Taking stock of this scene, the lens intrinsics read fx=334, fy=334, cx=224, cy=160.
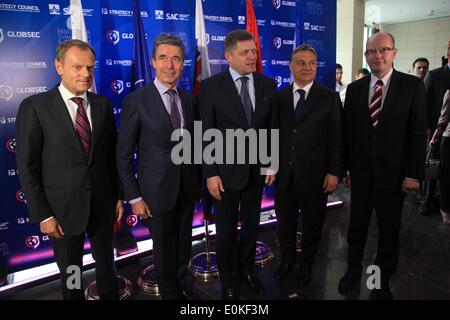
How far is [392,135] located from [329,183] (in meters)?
0.53

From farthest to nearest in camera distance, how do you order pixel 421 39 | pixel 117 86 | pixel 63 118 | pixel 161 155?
pixel 421 39 < pixel 117 86 < pixel 161 155 < pixel 63 118

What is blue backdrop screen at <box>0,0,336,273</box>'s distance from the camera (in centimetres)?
257

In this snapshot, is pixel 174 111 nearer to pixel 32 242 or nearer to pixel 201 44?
pixel 201 44

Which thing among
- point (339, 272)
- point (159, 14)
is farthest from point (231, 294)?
point (159, 14)

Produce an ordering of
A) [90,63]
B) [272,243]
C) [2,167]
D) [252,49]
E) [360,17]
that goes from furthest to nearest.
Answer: [360,17] → [272,243] → [2,167] → [252,49] → [90,63]

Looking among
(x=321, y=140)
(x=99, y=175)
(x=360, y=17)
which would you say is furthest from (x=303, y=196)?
(x=360, y=17)

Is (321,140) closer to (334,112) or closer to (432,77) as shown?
(334,112)

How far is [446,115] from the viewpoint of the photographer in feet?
11.8

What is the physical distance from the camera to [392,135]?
2.14 metres

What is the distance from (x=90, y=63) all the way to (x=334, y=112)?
63.1 inches

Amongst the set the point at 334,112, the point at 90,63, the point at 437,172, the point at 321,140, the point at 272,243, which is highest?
the point at 90,63

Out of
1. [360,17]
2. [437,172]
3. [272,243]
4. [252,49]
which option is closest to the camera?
[252,49]

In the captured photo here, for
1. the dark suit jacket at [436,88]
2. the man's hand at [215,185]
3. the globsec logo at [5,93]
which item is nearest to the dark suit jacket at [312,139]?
the man's hand at [215,185]

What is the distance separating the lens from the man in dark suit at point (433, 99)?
391 centimetres
